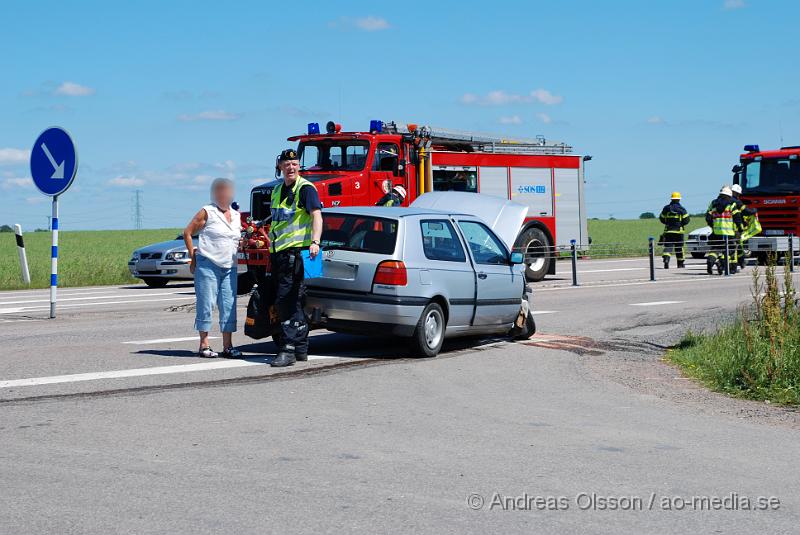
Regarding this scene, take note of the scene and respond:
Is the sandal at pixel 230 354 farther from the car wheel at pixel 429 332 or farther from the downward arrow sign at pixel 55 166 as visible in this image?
the downward arrow sign at pixel 55 166

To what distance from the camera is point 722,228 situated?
27047 mm

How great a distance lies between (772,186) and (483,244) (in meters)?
20.9

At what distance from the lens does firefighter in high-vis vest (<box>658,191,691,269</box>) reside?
2772 centimetres

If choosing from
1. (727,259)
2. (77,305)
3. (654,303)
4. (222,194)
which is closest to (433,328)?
(222,194)

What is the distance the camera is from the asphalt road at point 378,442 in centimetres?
523

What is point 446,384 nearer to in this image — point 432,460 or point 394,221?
point 394,221

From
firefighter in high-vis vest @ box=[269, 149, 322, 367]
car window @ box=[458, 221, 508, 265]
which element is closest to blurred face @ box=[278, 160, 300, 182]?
firefighter in high-vis vest @ box=[269, 149, 322, 367]

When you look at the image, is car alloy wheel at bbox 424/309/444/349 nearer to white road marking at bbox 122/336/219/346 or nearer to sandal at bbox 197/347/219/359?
sandal at bbox 197/347/219/359

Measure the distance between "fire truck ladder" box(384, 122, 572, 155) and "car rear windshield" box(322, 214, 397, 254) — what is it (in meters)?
12.3

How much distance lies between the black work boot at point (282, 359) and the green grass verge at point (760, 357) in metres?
3.69

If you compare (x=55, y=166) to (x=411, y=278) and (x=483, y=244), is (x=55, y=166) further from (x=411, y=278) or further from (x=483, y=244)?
(x=411, y=278)

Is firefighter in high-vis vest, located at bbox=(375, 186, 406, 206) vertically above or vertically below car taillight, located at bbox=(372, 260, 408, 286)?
above

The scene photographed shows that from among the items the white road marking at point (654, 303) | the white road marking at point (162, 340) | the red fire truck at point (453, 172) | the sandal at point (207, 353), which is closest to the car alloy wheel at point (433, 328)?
the sandal at point (207, 353)

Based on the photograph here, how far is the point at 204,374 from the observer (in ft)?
32.1
